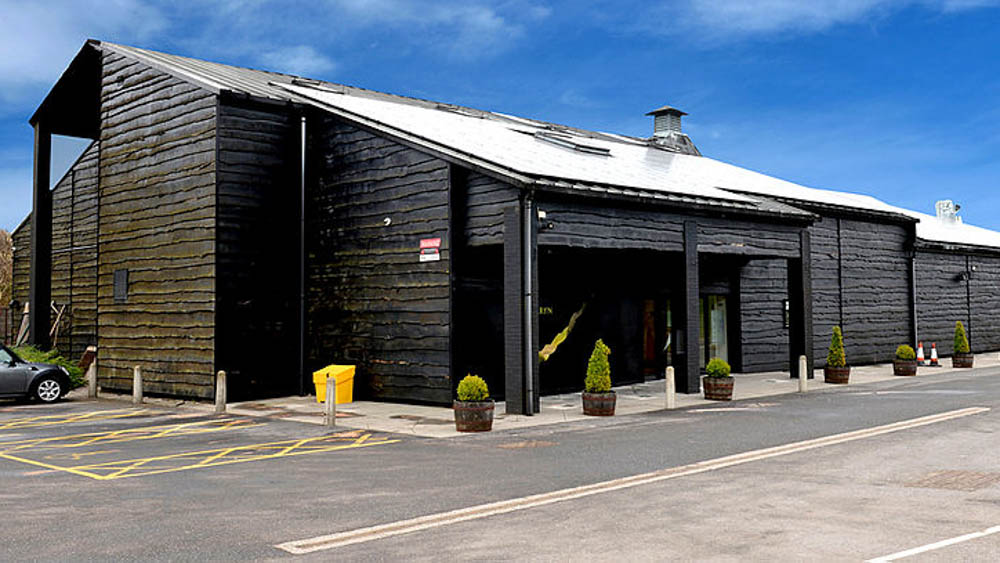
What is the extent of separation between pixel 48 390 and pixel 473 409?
11.8 metres

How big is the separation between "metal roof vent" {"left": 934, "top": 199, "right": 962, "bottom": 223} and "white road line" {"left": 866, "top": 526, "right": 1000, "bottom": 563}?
3749 centimetres

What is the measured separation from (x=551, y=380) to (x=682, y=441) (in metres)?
7.87

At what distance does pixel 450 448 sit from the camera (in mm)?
11727

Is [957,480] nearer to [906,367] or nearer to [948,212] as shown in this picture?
[906,367]

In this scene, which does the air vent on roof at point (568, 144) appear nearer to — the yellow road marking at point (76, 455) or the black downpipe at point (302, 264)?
the black downpipe at point (302, 264)

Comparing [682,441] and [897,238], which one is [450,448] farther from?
[897,238]

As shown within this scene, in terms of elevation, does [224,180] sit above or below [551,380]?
above

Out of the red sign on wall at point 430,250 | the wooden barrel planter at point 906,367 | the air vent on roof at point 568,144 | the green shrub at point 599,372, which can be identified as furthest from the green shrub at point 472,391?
the wooden barrel planter at point 906,367

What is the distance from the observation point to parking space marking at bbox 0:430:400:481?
10.2 meters

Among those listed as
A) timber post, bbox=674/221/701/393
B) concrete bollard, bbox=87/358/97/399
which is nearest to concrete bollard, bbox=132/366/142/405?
concrete bollard, bbox=87/358/97/399

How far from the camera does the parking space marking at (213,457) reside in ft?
33.6

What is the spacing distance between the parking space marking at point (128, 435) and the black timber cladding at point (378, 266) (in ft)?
10.9

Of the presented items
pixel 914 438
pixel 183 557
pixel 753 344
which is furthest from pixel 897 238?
pixel 183 557

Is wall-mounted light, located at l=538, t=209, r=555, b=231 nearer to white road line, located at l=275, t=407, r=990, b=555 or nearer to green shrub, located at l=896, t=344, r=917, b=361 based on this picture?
white road line, located at l=275, t=407, r=990, b=555
